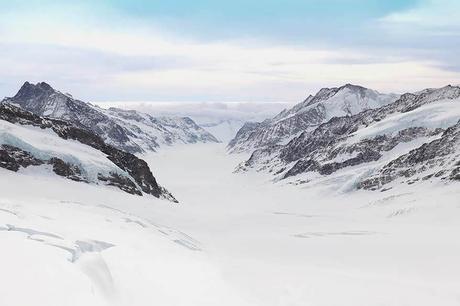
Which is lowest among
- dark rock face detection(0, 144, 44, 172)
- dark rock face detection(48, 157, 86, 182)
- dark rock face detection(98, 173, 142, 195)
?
dark rock face detection(98, 173, 142, 195)

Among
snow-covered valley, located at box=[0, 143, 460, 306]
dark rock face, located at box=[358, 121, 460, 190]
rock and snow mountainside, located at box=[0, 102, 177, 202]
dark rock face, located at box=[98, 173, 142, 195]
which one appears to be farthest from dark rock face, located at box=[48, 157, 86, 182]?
dark rock face, located at box=[358, 121, 460, 190]

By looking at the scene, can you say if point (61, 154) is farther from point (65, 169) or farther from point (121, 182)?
point (121, 182)

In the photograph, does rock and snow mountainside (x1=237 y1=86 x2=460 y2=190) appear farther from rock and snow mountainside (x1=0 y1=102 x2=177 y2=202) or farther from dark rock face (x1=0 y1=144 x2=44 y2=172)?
dark rock face (x1=0 y1=144 x2=44 y2=172)

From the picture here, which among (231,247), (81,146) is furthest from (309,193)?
(231,247)

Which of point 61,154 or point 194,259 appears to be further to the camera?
point 61,154

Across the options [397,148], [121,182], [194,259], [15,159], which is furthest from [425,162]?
[194,259]
